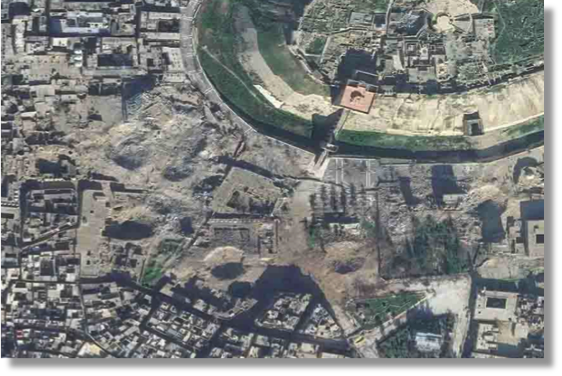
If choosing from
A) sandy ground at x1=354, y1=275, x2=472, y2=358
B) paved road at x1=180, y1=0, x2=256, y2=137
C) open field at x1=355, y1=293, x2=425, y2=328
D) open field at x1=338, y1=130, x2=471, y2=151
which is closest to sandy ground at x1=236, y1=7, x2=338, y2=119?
open field at x1=338, y1=130, x2=471, y2=151

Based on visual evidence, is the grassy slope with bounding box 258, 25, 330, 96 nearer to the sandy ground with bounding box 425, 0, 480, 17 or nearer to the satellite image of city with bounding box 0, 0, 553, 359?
the satellite image of city with bounding box 0, 0, 553, 359

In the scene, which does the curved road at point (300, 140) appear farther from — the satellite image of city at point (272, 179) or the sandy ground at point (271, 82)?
the sandy ground at point (271, 82)

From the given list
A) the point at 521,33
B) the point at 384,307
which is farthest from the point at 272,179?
the point at 521,33

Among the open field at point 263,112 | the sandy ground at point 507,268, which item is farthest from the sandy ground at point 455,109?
the sandy ground at point 507,268

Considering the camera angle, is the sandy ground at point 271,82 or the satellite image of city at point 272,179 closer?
the satellite image of city at point 272,179

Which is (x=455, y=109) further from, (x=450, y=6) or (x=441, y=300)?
(x=441, y=300)

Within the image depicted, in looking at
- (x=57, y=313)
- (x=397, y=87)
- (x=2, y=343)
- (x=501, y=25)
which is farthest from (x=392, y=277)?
(x=2, y=343)
